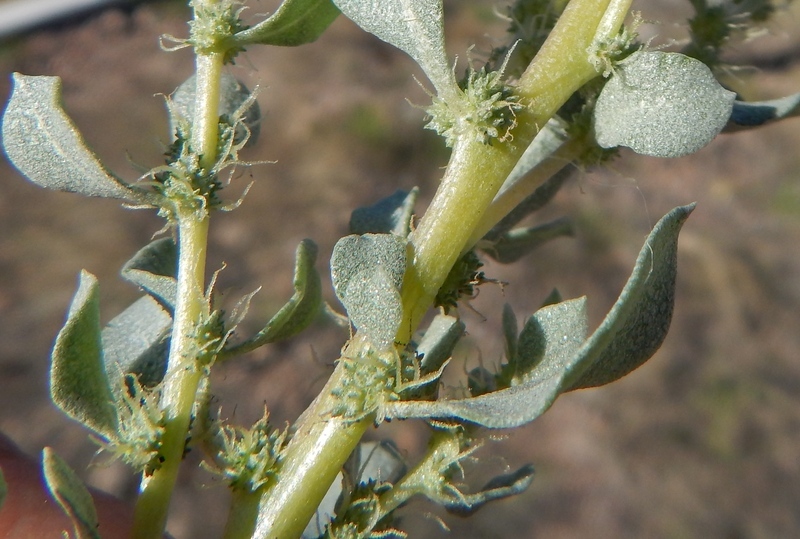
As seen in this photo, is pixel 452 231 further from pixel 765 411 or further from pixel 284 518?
pixel 765 411

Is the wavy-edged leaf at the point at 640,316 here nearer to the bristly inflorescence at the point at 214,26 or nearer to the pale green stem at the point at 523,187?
the pale green stem at the point at 523,187

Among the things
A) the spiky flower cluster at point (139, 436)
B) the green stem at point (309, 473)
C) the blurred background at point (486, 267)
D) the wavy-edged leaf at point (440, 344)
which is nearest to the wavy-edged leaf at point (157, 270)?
the spiky flower cluster at point (139, 436)

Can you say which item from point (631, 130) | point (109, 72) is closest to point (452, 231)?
point (631, 130)

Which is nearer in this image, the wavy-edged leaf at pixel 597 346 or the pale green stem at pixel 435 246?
the wavy-edged leaf at pixel 597 346

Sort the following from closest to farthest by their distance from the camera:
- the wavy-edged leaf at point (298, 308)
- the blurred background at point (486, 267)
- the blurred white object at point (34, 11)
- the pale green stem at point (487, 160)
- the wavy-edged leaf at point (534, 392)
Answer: the wavy-edged leaf at point (534, 392) → the pale green stem at point (487, 160) → the wavy-edged leaf at point (298, 308) → the blurred background at point (486, 267) → the blurred white object at point (34, 11)

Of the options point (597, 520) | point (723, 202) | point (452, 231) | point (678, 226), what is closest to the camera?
point (678, 226)

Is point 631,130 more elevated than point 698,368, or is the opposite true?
point 631,130

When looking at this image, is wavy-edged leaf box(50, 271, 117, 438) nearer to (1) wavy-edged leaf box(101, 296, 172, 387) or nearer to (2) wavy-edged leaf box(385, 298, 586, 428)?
(1) wavy-edged leaf box(101, 296, 172, 387)

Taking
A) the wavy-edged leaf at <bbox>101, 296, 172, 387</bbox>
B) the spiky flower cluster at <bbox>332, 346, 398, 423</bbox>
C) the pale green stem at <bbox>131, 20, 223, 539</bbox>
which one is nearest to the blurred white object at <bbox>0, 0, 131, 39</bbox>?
the wavy-edged leaf at <bbox>101, 296, 172, 387</bbox>
